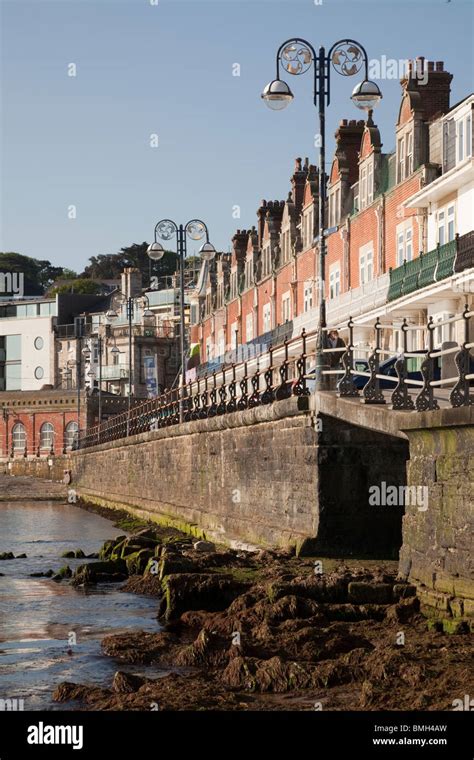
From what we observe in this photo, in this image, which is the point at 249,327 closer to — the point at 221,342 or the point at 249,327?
the point at 249,327

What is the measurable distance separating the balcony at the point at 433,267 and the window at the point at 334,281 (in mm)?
8586

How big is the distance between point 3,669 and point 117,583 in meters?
7.90

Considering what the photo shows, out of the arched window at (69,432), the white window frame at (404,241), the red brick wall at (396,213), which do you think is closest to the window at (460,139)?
the red brick wall at (396,213)

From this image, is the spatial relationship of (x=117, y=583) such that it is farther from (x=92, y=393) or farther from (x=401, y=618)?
(x=92, y=393)

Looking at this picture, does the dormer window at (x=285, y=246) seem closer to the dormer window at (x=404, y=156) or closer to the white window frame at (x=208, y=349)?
the dormer window at (x=404, y=156)

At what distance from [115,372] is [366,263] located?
63.0 meters

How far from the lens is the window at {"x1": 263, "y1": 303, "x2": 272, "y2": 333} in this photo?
61.5 metres

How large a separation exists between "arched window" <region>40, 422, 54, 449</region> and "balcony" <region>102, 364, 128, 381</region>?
30.6 feet

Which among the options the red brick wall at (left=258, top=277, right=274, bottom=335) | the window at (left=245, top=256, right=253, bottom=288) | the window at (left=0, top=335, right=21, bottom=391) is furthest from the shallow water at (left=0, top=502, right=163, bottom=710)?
the window at (left=0, top=335, right=21, bottom=391)

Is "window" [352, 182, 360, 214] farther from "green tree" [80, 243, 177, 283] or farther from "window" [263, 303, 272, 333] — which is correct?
"green tree" [80, 243, 177, 283]

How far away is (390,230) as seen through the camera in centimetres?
4209

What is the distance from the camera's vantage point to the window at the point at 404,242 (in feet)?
132

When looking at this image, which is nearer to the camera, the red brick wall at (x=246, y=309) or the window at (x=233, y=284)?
the red brick wall at (x=246, y=309)
